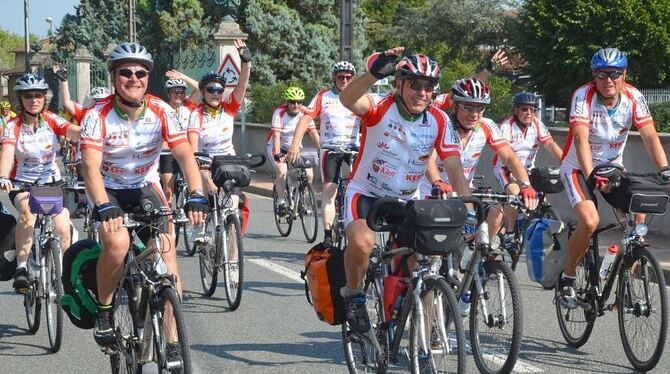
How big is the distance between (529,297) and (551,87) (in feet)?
152

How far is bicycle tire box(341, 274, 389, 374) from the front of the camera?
599 centimetres

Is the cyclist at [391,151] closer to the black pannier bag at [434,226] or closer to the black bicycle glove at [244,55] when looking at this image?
the black pannier bag at [434,226]

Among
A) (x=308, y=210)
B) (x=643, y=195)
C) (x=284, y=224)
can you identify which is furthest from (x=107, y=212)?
(x=284, y=224)

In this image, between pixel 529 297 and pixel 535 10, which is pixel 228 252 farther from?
pixel 535 10

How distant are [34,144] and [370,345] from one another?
4.04m

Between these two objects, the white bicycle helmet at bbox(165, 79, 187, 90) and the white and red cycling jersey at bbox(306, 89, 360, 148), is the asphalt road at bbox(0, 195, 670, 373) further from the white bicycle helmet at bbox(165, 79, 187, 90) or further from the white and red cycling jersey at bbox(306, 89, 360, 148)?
the white bicycle helmet at bbox(165, 79, 187, 90)

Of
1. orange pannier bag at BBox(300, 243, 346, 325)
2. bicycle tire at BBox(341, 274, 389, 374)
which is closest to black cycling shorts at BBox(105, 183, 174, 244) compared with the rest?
orange pannier bag at BBox(300, 243, 346, 325)

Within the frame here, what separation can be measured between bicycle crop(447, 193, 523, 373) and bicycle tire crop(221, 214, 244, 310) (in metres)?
3.13

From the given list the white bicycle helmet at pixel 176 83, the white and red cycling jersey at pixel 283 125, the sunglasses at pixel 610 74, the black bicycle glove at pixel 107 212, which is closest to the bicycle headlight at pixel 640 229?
the sunglasses at pixel 610 74

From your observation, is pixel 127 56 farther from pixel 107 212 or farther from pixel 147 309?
pixel 147 309

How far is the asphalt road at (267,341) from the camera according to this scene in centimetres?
717

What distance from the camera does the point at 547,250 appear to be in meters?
7.69

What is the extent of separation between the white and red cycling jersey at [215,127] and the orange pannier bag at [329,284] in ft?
17.0

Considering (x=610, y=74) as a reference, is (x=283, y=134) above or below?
below
